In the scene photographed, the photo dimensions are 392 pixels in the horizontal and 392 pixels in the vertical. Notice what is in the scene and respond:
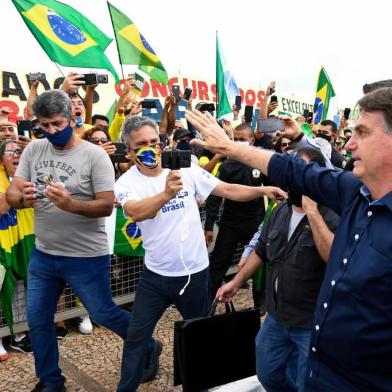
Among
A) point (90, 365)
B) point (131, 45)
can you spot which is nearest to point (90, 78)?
point (131, 45)

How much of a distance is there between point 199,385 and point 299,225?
1.09 metres

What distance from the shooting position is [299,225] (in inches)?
97.6

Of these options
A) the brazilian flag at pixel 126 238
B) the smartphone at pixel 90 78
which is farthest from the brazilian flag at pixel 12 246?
the smartphone at pixel 90 78

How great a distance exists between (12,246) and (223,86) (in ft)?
16.8

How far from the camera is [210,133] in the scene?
1.97 m

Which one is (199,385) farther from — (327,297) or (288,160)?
(288,160)

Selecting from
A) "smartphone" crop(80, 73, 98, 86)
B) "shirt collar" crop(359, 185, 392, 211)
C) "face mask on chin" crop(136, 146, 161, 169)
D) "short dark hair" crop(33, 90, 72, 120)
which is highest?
"smartphone" crop(80, 73, 98, 86)

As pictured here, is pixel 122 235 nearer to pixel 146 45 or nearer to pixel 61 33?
pixel 61 33

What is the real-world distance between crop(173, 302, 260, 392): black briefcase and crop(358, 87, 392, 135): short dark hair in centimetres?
148

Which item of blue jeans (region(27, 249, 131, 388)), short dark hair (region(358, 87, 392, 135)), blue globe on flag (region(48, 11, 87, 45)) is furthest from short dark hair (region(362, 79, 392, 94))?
blue globe on flag (region(48, 11, 87, 45))

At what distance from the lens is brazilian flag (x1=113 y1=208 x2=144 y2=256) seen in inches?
173

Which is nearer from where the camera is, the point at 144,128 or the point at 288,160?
the point at 288,160

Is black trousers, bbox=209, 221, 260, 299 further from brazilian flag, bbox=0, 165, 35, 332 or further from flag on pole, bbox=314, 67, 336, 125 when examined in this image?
flag on pole, bbox=314, 67, 336, 125

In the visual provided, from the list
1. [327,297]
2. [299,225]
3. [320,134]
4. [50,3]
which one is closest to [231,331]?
[299,225]
